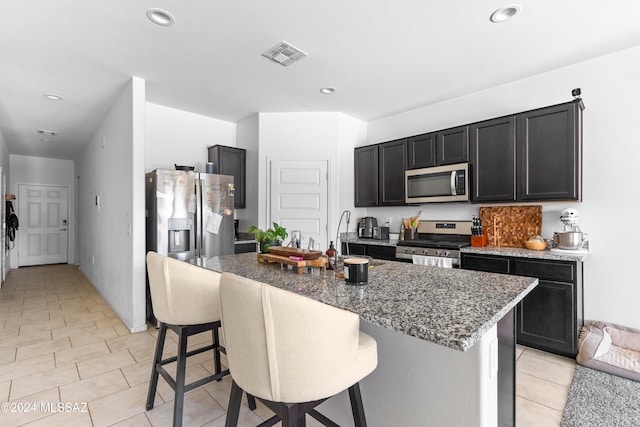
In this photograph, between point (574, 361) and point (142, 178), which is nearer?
point (574, 361)

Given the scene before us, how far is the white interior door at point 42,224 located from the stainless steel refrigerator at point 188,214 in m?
5.71

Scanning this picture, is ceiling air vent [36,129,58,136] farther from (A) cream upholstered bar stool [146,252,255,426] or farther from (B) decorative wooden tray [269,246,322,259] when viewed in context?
(B) decorative wooden tray [269,246,322,259]

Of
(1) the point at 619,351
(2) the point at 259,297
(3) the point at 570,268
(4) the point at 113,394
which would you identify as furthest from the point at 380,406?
(1) the point at 619,351

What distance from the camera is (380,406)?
146 cm

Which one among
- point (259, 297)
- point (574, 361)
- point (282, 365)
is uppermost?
point (259, 297)

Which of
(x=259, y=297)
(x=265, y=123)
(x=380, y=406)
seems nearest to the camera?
(x=259, y=297)

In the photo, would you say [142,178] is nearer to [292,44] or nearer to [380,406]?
[292,44]

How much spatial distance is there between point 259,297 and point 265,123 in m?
3.71

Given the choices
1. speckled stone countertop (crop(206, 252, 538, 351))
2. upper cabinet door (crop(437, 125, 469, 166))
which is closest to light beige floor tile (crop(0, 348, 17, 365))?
speckled stone countertop (crop(206, 252, 538, 351))

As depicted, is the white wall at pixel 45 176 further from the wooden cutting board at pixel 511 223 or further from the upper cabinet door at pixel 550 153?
the upper cabinet door at pixel 550 153

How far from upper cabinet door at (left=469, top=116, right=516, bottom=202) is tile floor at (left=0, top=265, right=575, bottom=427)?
4.93ft

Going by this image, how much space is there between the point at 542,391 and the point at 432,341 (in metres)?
1.99

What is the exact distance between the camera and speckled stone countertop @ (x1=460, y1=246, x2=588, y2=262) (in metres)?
2.61

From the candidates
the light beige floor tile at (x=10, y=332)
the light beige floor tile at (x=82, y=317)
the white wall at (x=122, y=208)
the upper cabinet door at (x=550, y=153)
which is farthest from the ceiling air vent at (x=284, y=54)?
the light beige floor tile at (x=10, y=332)
